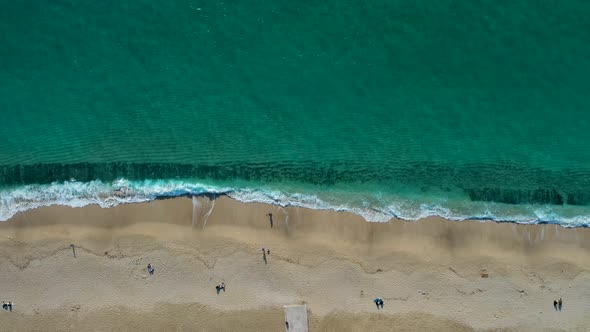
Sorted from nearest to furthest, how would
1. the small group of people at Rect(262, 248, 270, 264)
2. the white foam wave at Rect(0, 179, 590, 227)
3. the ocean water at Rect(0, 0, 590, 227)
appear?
1. the small group of people at Rect(262, 248, 270, 264)
2. the white foam wave at Rect(0, 179, 590, 227)
3. the ocean water at Rect(0, 0, 590, 227)

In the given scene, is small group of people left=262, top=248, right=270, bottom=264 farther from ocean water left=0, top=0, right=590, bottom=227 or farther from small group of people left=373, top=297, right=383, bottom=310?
small group of people left=373, top=297, right=383, bottom=310

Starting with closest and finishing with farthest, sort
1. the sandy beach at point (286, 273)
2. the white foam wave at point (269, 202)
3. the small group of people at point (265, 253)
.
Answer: the sandy beach at point (286, 273), the small group of people at point (265, 253), the white foam wave at point (269, 202)

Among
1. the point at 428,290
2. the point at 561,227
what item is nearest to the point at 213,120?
the point at 428,290

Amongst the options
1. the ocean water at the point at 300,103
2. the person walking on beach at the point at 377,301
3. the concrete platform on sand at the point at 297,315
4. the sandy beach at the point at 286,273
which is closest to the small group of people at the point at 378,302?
the person walking on beach at the point at 377,301

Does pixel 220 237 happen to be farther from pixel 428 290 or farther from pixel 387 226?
pixel 428 290

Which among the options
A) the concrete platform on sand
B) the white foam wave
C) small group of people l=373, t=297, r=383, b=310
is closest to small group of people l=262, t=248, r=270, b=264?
the white foam wave

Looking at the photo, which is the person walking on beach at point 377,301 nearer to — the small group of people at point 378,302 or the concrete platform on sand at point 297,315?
the small group of people at point 378,302
